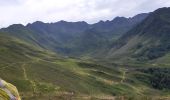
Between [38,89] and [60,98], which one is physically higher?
[60,98]

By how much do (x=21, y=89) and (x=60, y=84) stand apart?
3092 centimetres

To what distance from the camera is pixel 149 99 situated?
47719 mm

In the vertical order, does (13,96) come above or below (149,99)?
above

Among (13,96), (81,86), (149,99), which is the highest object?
(13,96)

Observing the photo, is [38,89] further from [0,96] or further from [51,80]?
[0,96]

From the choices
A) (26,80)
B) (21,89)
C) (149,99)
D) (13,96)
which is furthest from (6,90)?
(26,80)

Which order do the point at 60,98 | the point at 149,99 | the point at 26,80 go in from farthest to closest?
the point at 26,80
the point at 149,99
the point at 60,98

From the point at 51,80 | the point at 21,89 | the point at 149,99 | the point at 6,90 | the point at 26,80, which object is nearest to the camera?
the point at 6,90

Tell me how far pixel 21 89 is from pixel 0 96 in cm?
14949

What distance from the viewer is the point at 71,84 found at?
198 metres

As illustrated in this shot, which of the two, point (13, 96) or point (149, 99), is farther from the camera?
point (149, 99)

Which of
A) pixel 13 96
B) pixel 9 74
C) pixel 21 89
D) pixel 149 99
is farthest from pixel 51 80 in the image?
pixel 13 96

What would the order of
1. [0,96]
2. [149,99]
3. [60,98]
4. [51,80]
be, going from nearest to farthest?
[0,96]
[60,98]
[149,99]
[51,80]

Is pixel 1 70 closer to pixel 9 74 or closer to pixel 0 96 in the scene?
pixel 9 74
